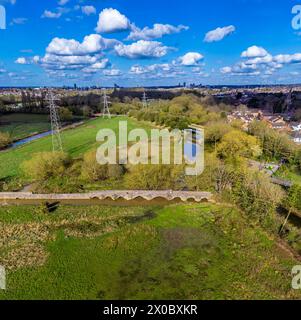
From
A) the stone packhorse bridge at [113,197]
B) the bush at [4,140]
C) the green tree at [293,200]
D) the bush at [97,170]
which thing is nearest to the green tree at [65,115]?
the bush at [4,140]

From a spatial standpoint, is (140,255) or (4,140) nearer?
(140,255)

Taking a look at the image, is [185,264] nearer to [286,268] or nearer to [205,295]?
[205,295]

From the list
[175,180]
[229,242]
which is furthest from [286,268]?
[175,180]

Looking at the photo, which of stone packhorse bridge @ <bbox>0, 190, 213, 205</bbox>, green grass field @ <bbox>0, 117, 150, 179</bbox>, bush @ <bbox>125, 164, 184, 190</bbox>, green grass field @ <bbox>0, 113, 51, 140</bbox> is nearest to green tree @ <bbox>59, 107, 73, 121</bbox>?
green grass field @ <bbox>0, 113, 51, 140</bbox>

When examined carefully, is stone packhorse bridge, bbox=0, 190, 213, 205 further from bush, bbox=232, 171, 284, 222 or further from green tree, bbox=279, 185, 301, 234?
green tree, bbox=279, 185, 301, 234

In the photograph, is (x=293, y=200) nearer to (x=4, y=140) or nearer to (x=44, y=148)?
(x=44, y=148)

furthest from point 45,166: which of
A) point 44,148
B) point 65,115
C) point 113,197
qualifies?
point 65,115

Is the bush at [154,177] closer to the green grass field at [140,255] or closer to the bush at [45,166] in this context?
the green grass field at [140,255]
